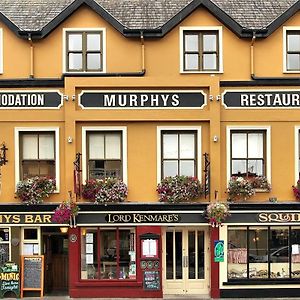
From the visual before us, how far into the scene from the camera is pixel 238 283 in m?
17.7

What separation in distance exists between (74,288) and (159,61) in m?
7.75

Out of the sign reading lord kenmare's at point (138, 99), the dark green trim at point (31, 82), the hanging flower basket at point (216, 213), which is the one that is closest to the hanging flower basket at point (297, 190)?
the hanging flower basket at point (216, 213)

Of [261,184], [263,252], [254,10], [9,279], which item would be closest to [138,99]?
[261,184]

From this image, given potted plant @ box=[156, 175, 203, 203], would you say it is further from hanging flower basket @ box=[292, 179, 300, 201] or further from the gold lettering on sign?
hanging flower basket @ box=[292, 179, 300, 201]

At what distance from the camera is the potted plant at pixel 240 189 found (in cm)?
1734

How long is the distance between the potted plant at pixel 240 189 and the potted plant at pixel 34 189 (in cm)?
561

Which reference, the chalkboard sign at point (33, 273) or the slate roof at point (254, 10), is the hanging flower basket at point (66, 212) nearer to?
the chalkboard sign at point (33, 273)

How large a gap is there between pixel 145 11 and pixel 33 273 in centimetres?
953

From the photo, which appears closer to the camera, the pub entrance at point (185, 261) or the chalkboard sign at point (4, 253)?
the chalkboard sign at point (4, 253)

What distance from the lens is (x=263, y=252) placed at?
18.0m

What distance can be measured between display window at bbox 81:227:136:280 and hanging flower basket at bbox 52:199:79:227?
36.3 inches

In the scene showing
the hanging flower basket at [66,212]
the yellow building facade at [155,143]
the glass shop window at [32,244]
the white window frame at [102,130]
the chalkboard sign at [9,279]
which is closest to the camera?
the hanging flower basket at [66,212]

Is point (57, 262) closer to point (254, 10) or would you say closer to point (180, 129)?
point (180, 129)

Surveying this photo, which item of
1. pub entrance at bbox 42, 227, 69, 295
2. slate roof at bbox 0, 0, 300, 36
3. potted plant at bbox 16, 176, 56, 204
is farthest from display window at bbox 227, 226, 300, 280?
slate roof at bbox 0, 0, 300, 36
